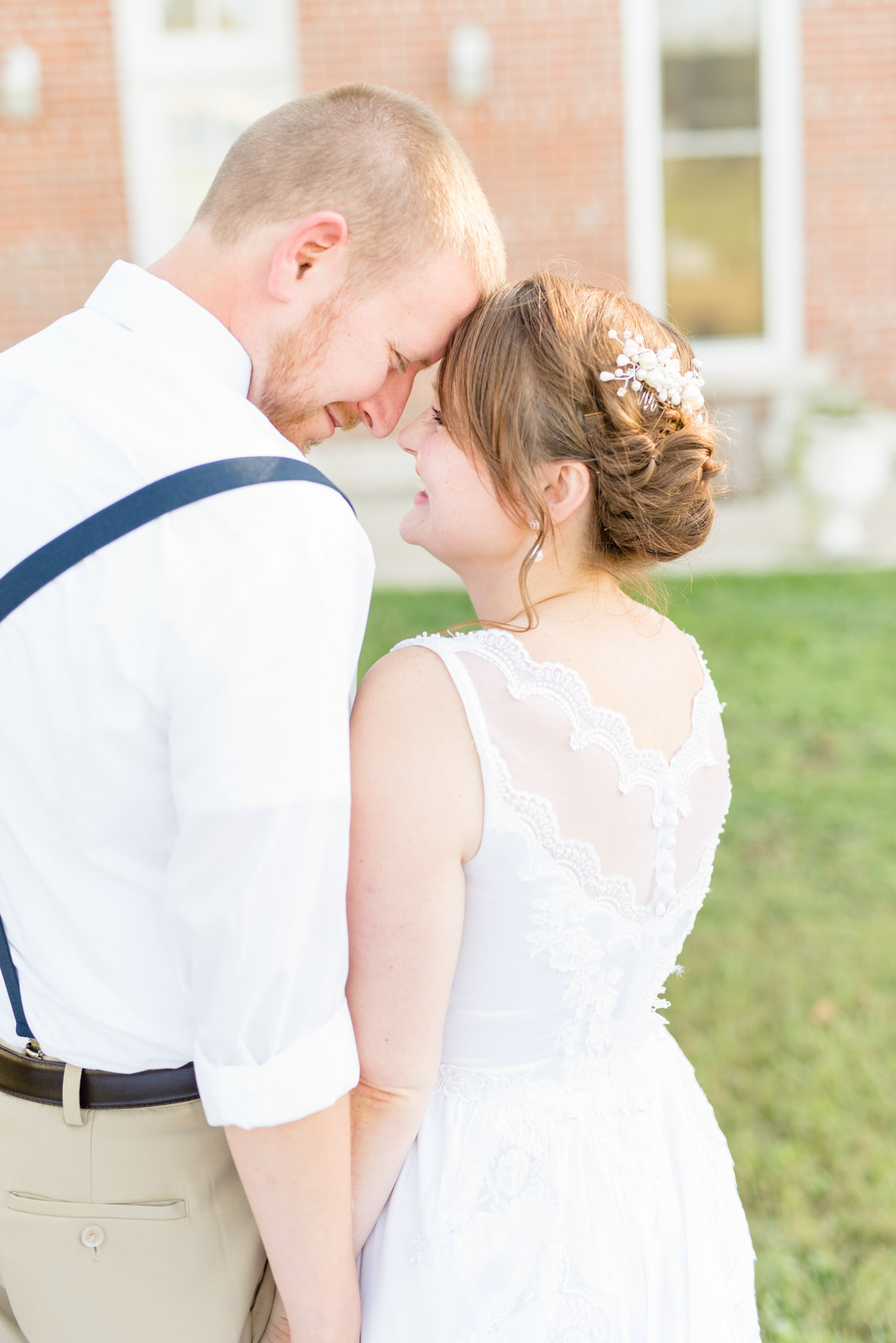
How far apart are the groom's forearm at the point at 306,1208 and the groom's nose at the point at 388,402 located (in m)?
0.84

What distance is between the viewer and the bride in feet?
4.65

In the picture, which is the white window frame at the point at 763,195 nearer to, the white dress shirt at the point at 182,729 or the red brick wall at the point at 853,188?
the red brick wall at the point at 853,188

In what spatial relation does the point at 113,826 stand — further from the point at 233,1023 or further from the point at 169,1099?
the point at 169,1099

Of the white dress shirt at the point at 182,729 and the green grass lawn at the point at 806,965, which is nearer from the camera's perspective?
the white dress shirt at the point at 182,729

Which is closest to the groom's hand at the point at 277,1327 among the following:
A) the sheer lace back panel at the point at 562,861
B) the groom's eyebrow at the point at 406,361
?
the sheer lace back panel at the point at 562,861

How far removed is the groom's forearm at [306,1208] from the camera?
1269 mm

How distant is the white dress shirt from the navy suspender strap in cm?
1

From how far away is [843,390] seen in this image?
8672 mm

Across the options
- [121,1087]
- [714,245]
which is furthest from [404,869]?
[714,245]

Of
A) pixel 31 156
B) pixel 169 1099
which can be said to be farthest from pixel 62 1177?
pixel 31 156

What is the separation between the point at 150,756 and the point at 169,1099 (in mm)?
416

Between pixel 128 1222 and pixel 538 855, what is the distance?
0.61 metres

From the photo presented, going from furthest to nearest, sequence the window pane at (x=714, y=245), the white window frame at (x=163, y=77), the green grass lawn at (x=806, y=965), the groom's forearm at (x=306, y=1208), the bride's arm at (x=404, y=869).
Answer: the window pane at (x=714, y=245) < the white window frame at (x=163, y=77) < the green grass lawn at (x=806, y=965) < the bride's arm at (x=404, y=869) < the groom's forearm at (x=306, y=1208)

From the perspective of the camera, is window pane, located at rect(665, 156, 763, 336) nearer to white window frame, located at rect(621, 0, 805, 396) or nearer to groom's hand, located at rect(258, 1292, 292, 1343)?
white window frame, located at rect(621, 0, 805, 396)
